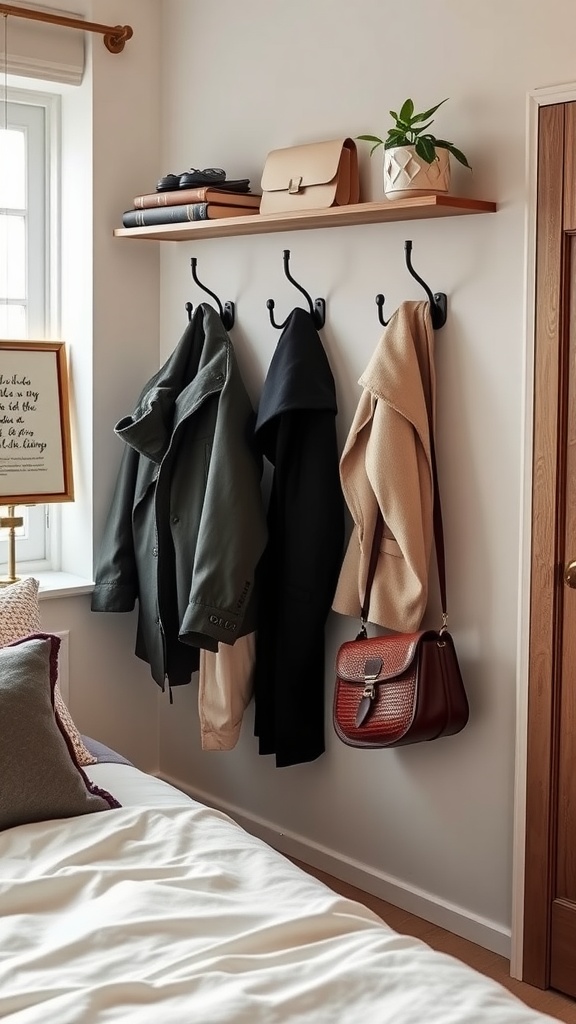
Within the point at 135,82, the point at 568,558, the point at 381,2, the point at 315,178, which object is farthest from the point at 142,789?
the point at 135,82

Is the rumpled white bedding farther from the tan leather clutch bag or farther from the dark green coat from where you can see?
the tan leather clutch bag

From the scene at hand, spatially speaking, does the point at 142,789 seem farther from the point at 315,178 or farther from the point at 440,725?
the point at 315,178

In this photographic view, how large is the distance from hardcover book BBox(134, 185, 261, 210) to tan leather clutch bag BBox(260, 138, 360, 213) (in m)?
0.12

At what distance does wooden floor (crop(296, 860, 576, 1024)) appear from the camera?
2541 mm

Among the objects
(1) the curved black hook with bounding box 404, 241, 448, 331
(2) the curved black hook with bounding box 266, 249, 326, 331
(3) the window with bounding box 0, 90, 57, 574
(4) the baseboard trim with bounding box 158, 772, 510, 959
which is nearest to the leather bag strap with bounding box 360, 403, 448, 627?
(1) the curved black hook with bounding box 404, 241, 448, 331

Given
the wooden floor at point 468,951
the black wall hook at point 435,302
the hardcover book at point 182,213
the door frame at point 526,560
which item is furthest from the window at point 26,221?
the door frame at point 526,560

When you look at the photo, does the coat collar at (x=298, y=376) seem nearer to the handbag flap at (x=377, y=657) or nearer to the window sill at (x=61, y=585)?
the handbag flap at (x=377, y=657)

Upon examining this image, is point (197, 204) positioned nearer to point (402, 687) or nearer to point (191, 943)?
point (402, 687)

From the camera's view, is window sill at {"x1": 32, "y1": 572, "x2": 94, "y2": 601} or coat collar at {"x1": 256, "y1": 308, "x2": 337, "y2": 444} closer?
coat collar at {"x1": 256, "y1": 308, "x2": 337, "y2": 444}

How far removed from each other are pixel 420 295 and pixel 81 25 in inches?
52.2

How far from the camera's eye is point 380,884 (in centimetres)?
301

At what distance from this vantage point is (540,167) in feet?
8.05

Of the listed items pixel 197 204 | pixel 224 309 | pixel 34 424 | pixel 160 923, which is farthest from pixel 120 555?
pixel 160 923

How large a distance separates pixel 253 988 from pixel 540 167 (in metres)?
1.76
